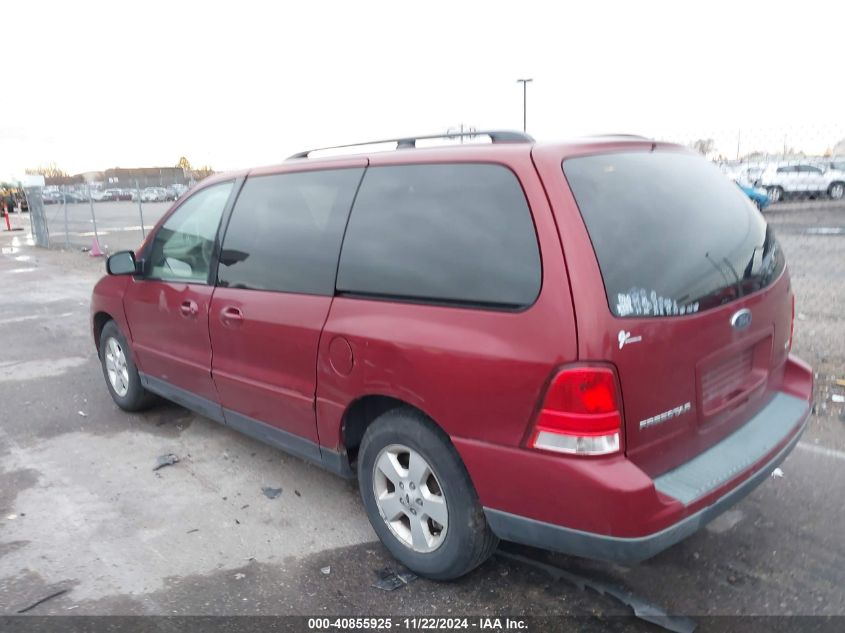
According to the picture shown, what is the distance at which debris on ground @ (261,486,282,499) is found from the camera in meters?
3.92

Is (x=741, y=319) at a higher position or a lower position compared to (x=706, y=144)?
lower

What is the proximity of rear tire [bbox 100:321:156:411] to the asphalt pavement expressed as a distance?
146 mm

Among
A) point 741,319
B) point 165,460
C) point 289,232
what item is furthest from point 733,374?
point 165,460

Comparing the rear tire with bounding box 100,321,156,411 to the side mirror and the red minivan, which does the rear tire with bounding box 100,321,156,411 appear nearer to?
the side mirror

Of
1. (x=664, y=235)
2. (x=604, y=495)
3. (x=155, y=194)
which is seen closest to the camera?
(x=604, y=495)

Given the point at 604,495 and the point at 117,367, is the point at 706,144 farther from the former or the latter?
the point at 604,495

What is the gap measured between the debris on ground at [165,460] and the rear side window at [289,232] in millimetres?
1349

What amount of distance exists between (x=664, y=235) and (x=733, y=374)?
68 centimetres

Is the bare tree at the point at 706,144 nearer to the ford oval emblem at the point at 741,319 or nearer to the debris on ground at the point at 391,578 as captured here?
the ford oval emblem at the point at 741,319

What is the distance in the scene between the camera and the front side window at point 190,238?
13.3 feet

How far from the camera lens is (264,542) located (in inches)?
135

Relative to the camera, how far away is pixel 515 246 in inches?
99.7

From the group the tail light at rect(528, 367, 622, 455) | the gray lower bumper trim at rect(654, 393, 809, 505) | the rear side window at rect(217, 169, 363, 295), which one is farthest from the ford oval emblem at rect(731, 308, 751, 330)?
the rear side window at rect(217, 169, 363, 295)

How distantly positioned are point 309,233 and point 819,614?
2749mm
